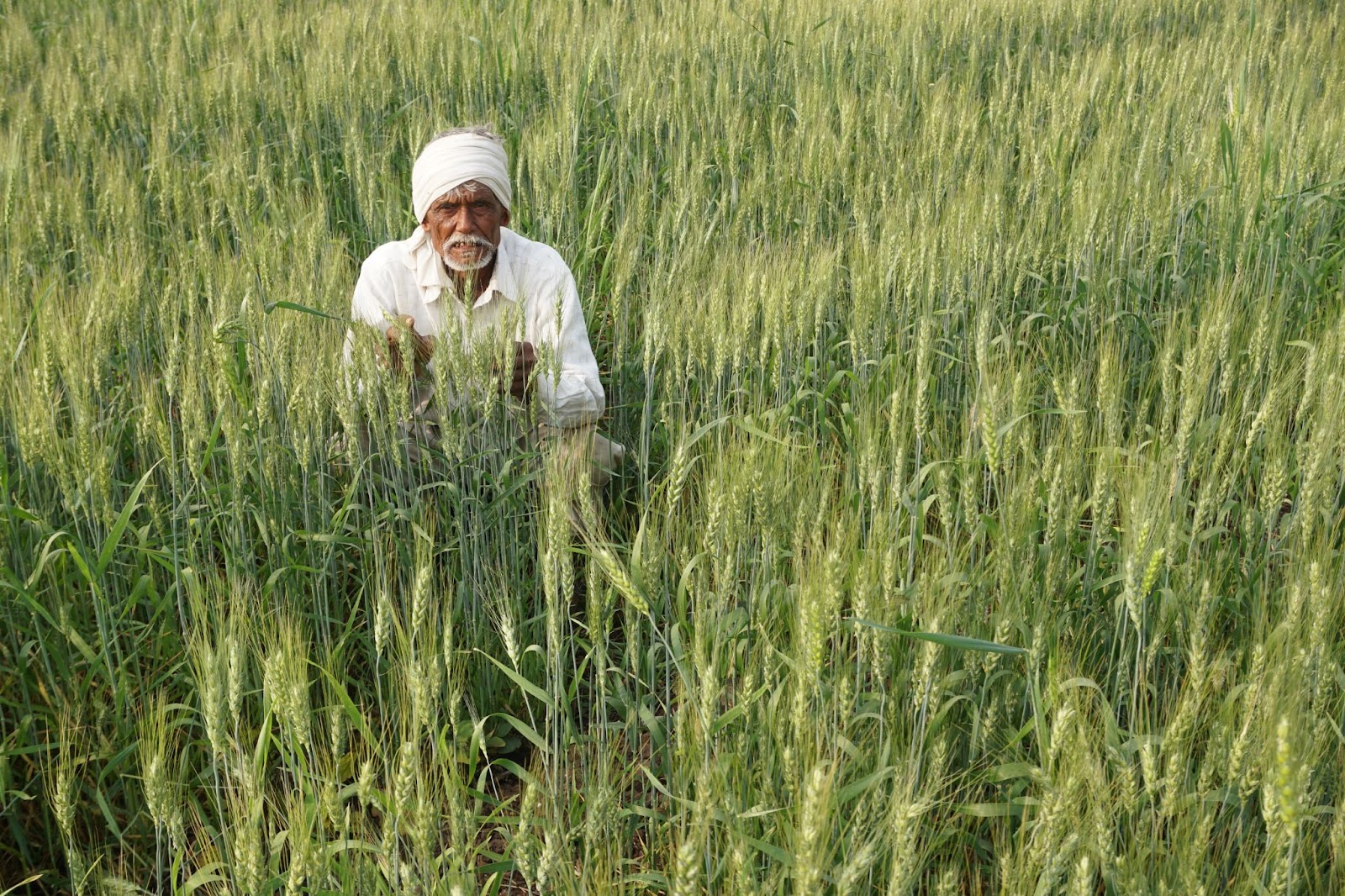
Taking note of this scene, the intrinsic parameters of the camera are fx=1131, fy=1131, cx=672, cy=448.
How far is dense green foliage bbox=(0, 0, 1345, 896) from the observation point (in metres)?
1.48

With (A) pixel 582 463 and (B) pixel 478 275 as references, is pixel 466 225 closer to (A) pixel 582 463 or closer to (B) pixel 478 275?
(B) pixel 478 275

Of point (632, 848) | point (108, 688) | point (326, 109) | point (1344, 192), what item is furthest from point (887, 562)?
point (326, 109)

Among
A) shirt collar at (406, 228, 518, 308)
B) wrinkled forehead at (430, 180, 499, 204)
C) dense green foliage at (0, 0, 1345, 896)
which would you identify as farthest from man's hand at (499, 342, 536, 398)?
wrinkled forehead at (430, 180, 499, 204)

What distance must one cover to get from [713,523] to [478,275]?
1.45 m

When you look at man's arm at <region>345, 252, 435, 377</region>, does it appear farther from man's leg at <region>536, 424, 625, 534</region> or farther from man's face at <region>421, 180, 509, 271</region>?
man's leg at <region>536, 424, 625, 534</region>

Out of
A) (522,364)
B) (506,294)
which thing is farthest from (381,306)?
(522,364)

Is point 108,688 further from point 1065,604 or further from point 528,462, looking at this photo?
point 1065,604

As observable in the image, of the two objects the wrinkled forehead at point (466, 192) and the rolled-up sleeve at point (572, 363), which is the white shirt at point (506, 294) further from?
the wrinkled forehead at point (466, 192)

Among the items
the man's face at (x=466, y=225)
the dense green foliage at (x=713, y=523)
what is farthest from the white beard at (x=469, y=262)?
the dense green foliage at (x=713, y=523)

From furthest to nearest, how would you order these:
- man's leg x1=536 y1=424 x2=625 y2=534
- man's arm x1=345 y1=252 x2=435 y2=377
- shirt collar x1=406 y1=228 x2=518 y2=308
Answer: shirt collar x1=406 y1=228 x2=518 y2=308 < man's arm x1=345 y1=252 x2=435 y2=377 < man's leg x1=536 y1=424 x2=625 y2=534

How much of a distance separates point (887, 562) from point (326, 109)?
3492 mm

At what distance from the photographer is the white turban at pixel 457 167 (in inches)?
111

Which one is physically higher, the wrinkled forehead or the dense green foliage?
the wrinkled forehead

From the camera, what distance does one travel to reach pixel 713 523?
1.71 meters
